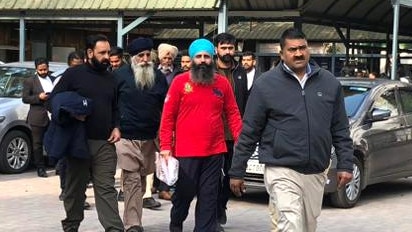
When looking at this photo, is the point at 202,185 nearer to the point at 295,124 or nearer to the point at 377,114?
the point at 295,124

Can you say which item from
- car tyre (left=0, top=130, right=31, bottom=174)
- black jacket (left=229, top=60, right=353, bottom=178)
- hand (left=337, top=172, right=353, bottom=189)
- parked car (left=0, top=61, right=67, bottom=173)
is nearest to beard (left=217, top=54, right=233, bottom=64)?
black jacket (left=229, top=60, right=353, bottom=178)

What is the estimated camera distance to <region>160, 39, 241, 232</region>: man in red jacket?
662 cm

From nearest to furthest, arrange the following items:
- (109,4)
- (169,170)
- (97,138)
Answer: (169,170) → (97,138) → (109,4)

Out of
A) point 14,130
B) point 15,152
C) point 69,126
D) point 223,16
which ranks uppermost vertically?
point 223,16

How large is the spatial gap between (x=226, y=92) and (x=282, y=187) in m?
1.91

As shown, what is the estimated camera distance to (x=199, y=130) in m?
6.62

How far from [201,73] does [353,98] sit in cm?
382

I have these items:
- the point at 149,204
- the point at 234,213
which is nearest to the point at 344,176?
the point at 234,213

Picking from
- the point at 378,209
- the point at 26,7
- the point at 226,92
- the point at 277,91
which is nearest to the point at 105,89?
the point at 226,92

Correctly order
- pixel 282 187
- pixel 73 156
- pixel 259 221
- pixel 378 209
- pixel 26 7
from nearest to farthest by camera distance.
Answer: pixel 282 187
pixel 73 156
pixel 259 221
pixel 378 209
pixel 26 7

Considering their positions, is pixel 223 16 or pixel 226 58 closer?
pixel 226 58

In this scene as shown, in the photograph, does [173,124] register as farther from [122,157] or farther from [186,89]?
[122,157]

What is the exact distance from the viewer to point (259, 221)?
8352mm

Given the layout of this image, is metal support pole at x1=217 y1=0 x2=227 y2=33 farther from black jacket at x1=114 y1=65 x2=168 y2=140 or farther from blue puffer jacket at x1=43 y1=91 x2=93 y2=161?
blue puffer jacket at x1=43 y1=91 x2=93 y2=161
